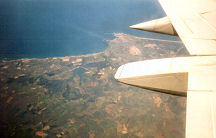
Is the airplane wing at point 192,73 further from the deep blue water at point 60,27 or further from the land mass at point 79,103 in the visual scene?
the deep blue water at point 60,27

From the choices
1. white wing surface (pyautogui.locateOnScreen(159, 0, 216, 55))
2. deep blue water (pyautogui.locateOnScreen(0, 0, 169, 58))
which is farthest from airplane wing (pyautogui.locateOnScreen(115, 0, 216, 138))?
deep blue water (pyautogui.locateOnScreen(0, 0, 169, 58))

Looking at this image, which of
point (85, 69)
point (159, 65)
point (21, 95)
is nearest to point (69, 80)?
point (85, 69)

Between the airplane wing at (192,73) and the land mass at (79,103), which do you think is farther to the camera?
the land mass at (79,103)

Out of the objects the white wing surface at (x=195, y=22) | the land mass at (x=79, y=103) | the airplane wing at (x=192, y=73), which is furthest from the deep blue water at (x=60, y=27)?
Answer: the airplane wing at (x=192, y=73)

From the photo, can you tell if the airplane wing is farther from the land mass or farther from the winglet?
the land mass

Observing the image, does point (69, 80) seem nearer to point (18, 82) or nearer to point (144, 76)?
point (18, 82)

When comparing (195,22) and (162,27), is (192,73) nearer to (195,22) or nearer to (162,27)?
(195,22)
